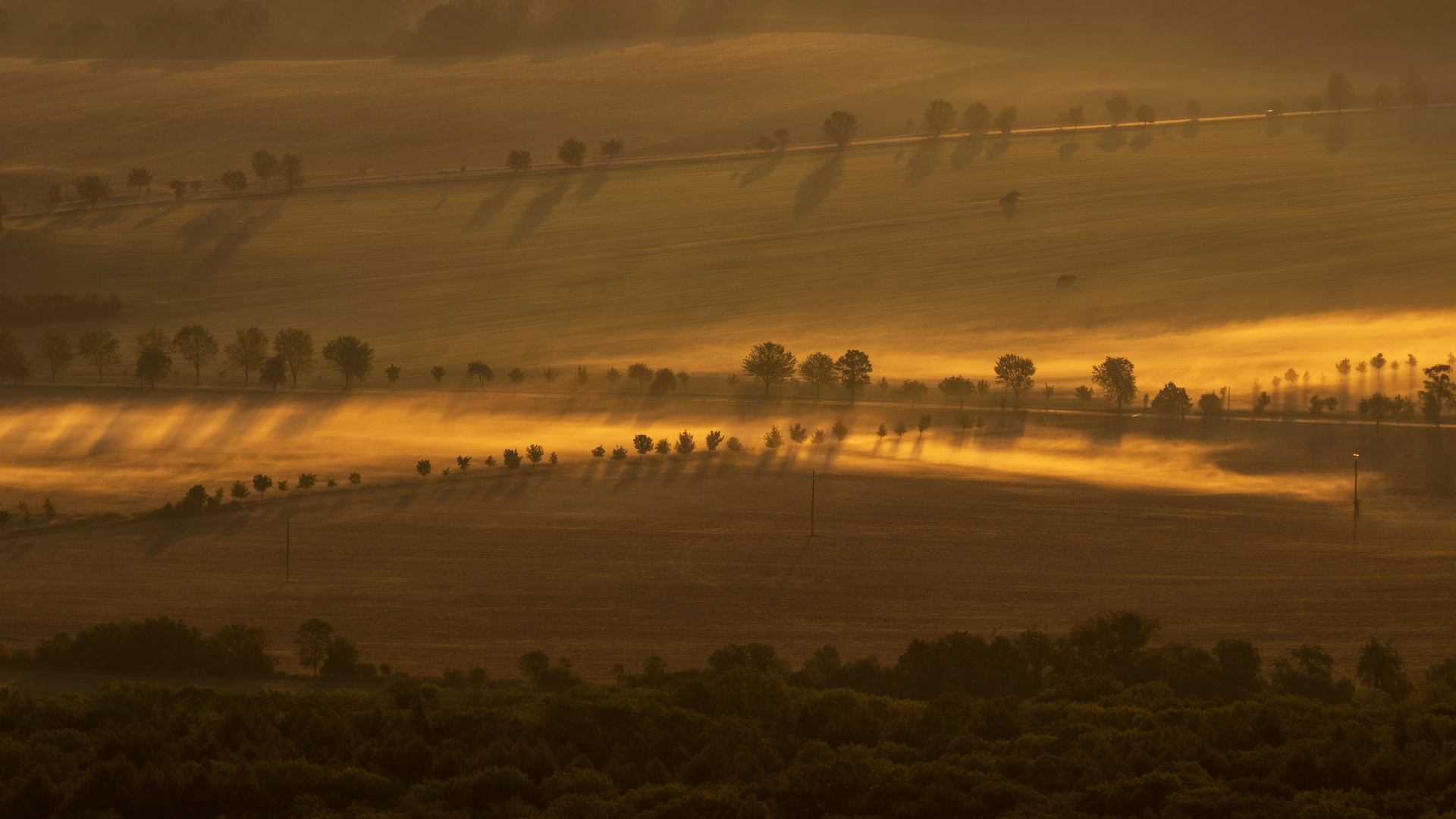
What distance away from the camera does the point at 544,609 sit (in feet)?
172

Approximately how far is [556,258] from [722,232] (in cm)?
1527

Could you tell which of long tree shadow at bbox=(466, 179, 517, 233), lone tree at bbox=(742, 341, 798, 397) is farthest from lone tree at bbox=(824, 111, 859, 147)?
lone tree at bbox=(742, 341, 798, 397)

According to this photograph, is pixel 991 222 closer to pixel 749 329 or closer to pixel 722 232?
pixel 722 232

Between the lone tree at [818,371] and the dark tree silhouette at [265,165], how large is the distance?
71.1 meters

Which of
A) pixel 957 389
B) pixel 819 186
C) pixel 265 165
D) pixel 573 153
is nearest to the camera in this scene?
pixel 957 389

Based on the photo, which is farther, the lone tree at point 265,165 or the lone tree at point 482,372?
the lone tree at point 265,165

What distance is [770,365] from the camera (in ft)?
292

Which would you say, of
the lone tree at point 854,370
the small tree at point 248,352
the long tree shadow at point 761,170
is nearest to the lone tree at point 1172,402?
the lone tree at point 854,370

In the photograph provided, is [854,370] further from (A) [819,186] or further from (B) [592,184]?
(B) [592,184]

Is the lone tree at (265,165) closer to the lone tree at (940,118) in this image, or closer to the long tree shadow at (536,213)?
the long tree shadow at (536,213)

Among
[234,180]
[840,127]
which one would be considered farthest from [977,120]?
[234,180]

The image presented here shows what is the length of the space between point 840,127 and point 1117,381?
68.4 m

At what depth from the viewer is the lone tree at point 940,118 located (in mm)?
147250

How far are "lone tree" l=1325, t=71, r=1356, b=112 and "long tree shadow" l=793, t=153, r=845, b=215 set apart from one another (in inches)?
2295
